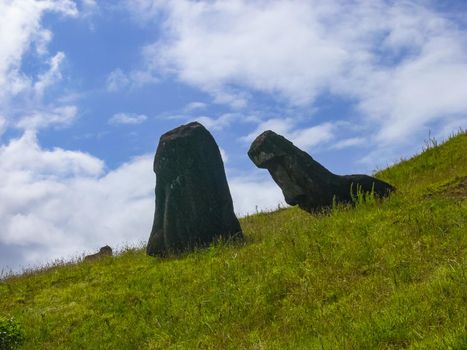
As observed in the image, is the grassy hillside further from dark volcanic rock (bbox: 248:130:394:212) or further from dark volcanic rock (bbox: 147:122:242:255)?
dark volcanic rock (bbox: 248:130:394:212)

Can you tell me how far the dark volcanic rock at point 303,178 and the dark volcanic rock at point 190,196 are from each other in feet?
6.48

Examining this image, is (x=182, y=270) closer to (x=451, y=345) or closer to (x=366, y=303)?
(x=366, y=303)

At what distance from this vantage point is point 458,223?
1328 centimetres

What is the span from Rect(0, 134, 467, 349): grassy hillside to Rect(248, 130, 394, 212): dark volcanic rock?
1542 mm

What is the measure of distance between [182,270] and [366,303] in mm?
8157

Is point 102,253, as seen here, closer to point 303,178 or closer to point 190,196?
point 190,196

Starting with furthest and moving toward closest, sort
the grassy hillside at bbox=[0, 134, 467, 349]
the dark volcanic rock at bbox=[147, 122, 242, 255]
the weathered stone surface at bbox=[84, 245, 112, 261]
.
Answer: the weathered stone surface at bbox=[84, 245, 112, 261] → the dark volcanic rock at bbox=[147, 122, 242, 255] → the grassy hillside at bbox=[0, 134, 467, 349]

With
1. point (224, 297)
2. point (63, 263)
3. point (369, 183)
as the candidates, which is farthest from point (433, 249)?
point (63, 263)

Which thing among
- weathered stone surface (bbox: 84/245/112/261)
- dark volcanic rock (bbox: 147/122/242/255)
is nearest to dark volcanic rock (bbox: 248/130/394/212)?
dark volcanic rock (bbox: 147/122/242/255)

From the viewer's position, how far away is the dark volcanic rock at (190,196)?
2062 centimetres

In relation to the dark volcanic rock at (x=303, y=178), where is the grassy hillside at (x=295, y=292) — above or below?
below

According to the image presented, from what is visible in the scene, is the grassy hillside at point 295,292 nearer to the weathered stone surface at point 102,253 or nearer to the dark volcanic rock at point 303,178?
the dark volcanic rock at point 303,178

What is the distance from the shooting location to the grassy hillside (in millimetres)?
8539

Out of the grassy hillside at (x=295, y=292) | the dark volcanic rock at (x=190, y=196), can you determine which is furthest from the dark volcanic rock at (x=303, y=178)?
the dark volcanic rock at (x=190, y=196)
